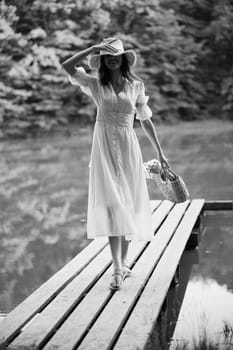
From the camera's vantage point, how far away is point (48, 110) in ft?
51.2

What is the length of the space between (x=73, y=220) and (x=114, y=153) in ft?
8.69

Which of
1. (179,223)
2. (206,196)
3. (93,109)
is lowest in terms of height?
(93,109)

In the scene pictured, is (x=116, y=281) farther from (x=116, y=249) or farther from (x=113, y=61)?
(x=113, y=61)

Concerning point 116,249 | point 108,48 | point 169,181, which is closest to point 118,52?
point 108,48

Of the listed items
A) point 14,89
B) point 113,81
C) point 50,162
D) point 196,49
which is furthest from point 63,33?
point 113,81

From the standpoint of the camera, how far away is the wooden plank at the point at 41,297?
268 cm

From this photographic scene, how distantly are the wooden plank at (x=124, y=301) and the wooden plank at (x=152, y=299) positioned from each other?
0.10ft

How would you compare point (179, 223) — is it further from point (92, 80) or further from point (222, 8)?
point (222, 8)

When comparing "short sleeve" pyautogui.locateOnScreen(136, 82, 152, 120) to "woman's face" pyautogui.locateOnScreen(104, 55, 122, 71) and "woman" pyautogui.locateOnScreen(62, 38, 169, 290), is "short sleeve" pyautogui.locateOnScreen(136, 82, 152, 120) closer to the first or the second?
"woman" pyautogui.locateOnScreen(62, 38, 169, 290)

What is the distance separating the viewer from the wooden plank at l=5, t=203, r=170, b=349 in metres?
2.55

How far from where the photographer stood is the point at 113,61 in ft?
10.6

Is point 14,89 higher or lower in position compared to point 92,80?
lower

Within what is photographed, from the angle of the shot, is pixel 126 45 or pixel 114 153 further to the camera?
pixel 126 45

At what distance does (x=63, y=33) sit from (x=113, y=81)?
1325 cm
